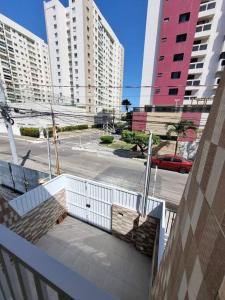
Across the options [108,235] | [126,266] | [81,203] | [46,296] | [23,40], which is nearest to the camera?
[46,296]

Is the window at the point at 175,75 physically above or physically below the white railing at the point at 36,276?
above

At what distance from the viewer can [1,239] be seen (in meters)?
0.80

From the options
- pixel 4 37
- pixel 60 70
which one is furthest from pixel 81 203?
pixel 4 37

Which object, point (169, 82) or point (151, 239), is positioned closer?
point (151, 239)

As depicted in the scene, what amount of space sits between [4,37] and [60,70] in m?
16.7

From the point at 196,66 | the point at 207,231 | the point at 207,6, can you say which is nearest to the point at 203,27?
the point at 207,6

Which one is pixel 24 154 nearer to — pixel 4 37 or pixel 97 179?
pixel 97 179

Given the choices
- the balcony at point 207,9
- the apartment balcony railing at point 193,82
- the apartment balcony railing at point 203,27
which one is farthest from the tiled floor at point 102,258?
the balcony at point 207,9

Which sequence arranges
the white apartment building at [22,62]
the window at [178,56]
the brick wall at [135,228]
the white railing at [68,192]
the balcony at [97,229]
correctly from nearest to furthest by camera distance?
the balcony at [97,229] → the white railing at [68,192] → the brick wall at [135,228] → the window at [178,56] → the white apartment building at [22,62]

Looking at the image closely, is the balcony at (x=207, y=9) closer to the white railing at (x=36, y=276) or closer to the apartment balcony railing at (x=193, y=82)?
the apartment balcony railing at (x=193, y=82)

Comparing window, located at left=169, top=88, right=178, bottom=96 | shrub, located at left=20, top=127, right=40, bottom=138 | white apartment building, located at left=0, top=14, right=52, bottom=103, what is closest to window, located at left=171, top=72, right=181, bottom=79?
window, located at left=169, top=88, right=178, bottom=96

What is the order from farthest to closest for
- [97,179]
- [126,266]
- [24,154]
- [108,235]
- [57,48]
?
1. [57,48]
2. [24,154]
3. [97,179]
4. [108,235]
5. [126,266]

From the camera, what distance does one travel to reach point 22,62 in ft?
139

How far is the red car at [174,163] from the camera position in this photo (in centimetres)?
1136
